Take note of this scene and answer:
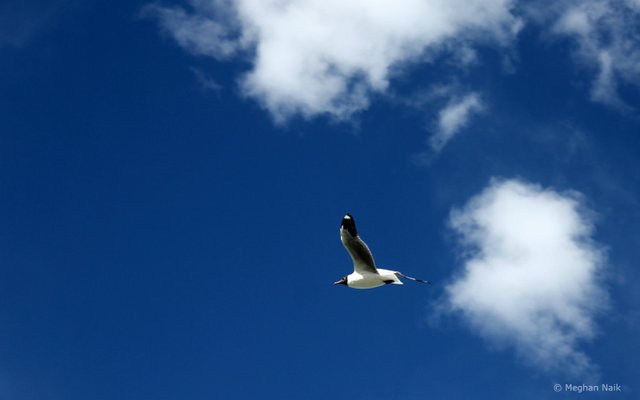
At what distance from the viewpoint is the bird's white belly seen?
3369 centimetres

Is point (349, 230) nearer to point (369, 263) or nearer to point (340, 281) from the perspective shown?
point (369, 263)

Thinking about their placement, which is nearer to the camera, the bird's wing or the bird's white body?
the bird's wing

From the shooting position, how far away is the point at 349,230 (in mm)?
32125

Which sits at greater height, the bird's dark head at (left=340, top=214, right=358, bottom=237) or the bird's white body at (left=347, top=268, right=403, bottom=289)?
the bird's dark head at (left=340, top=214, right=358, bottom=237)

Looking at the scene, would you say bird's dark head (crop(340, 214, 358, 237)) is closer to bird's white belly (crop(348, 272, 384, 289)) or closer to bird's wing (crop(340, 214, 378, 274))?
bird's wing (crop(340, 214, 378, 274))

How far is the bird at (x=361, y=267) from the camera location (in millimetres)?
32125

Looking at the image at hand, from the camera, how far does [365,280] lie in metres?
34.0

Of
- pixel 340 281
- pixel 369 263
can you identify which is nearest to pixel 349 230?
pixel 369 263

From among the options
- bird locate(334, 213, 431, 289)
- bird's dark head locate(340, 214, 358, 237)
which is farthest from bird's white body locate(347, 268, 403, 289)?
bird's dark head locate(340, 214, 358, 237)

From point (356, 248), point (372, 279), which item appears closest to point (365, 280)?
point (372, 279)

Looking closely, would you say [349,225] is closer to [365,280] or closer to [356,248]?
[356,248]

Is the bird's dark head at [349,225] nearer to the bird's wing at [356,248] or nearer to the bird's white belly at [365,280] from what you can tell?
the bird's wing at [356,248]

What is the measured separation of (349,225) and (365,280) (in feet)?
10.9

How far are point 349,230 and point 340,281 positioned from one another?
15.7 ft
